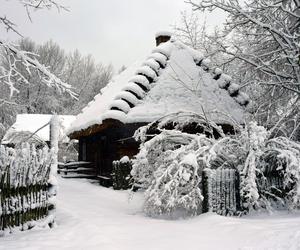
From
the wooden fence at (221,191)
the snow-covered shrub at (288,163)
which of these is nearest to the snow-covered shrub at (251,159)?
the wooden fence at (221,191)

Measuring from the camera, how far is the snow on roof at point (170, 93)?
1566 centimetres

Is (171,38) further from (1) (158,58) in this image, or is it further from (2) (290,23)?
(2) (290,23)

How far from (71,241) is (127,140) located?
10377mm

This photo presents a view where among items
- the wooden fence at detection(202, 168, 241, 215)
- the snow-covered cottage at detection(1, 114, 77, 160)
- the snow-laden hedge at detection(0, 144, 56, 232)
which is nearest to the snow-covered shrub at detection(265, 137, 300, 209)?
the wooden fence at detection(202, 168, 241, 215)

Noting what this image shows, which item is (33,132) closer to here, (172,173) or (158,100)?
(158,100)

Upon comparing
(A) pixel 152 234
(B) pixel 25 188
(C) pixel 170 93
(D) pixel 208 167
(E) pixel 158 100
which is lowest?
(A) pixel 152 234

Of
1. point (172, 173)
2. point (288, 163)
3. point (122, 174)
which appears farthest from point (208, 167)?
point (122, 174)

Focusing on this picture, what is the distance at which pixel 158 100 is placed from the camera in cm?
1656

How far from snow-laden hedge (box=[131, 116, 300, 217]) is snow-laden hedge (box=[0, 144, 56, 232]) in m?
2.33

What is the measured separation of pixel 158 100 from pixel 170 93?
2.37ft

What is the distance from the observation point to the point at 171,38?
67.7 feet

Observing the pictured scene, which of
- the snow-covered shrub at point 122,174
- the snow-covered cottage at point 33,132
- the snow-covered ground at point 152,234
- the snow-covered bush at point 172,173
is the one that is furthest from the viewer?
the snow-covered cottage at point 33,132

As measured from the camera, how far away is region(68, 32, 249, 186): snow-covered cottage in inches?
617

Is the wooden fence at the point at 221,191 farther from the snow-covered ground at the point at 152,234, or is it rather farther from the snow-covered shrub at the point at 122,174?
the snow-covered shrub at the point at 122,174
